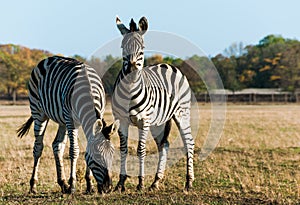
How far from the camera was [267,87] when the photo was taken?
93312mm

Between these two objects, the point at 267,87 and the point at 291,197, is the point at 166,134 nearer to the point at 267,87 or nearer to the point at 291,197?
the point at 291,197

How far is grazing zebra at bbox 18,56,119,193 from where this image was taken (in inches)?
294

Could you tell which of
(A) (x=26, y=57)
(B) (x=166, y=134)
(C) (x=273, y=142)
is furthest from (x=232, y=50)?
(B) (x=166, y=134)

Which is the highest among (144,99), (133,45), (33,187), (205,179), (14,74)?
(14,74)

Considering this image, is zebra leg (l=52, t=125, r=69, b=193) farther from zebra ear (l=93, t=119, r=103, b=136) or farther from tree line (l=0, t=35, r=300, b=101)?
tree line (l=0, t=35, r=300, b=101)

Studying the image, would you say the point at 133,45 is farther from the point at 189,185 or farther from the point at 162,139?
the point at 189,185

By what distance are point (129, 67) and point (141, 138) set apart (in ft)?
4.93

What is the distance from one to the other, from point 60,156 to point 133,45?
2.76 metres

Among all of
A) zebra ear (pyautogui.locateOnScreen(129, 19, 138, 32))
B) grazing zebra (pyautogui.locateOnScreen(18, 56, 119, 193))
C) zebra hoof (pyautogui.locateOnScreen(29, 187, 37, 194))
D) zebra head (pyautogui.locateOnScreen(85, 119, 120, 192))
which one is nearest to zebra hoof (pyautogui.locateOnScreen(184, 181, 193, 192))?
grazing zebra (pyautogui.locateOnScreen(18, 56, 119, 193))

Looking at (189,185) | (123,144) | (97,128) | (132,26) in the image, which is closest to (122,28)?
(132,26)

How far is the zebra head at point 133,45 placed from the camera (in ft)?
26.5

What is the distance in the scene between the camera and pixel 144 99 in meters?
8.59

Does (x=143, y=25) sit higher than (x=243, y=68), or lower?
lower

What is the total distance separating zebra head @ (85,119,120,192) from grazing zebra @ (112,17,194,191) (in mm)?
1071
